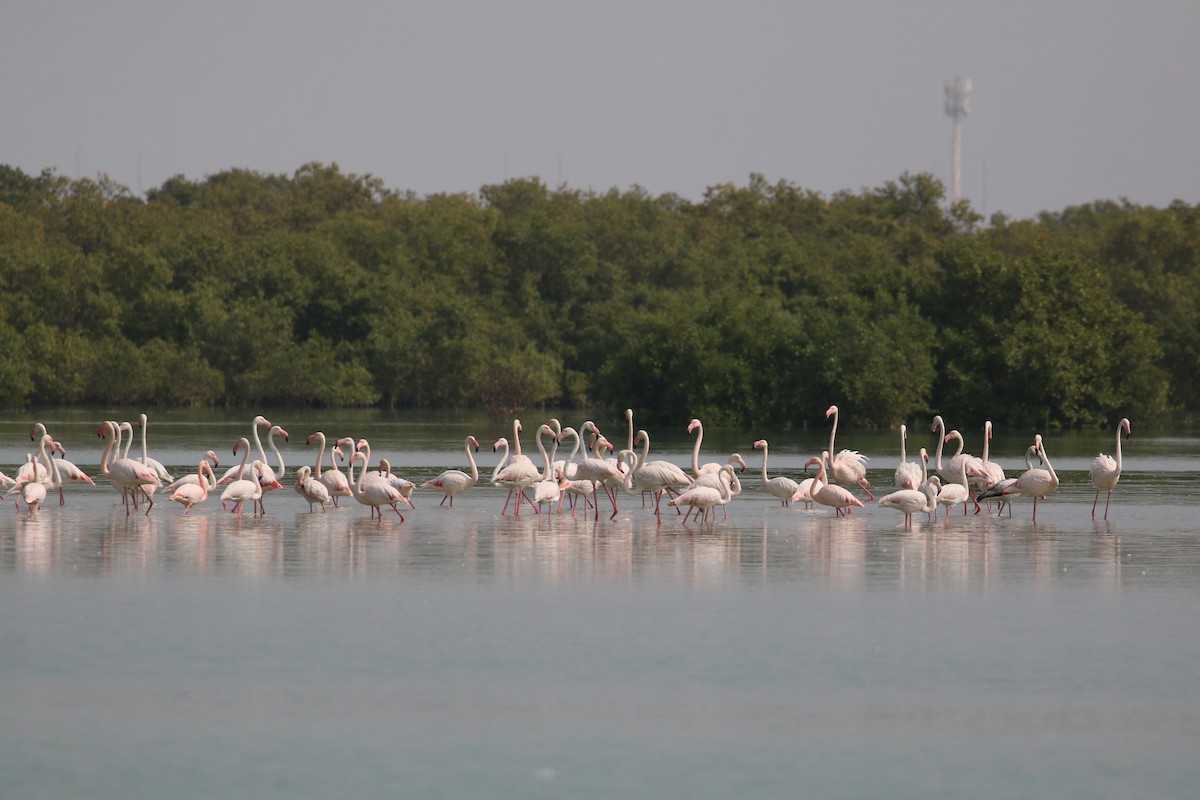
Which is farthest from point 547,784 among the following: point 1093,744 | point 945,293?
point 945,293

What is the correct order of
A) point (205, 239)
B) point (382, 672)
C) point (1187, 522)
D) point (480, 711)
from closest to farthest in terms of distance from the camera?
point (480, 711) < point (382, 672) < point (1187, 522) < point (205, 239)

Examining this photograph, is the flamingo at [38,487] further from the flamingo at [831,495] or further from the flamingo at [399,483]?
the flamingo at [831,495]

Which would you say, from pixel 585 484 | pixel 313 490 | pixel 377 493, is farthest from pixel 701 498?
pixel 313 490

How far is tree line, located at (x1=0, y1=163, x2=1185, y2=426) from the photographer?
50.5m

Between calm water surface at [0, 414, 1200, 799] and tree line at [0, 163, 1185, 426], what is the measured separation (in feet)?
108

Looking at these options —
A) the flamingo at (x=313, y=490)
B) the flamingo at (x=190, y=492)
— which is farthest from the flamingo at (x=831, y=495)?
the flamingo at (x=190, y=492)

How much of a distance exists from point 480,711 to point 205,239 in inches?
2478

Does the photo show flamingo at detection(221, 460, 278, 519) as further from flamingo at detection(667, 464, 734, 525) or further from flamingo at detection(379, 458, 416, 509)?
flamingo at detection(667, 464, 734, 525)

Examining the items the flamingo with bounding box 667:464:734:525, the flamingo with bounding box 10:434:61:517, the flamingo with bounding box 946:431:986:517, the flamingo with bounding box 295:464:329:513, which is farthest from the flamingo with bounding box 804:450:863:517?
the flamingo with bounding box 10:434:61:517

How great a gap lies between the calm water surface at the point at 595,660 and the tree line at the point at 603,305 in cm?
3292

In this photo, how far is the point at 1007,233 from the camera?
250ft

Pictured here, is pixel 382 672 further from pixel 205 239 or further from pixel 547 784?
pixel 205 239

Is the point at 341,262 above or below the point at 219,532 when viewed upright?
above

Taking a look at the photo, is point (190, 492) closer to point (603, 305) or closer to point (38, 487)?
point (38, 487)
